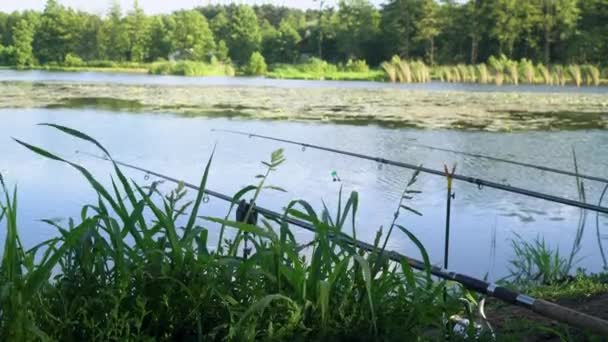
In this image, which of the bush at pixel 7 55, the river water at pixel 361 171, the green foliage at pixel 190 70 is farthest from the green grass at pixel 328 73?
the river water at pixel 361 171

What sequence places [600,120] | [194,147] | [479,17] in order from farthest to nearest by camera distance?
A: 1. [479,17]
2. [600,120]
3. [194,147]

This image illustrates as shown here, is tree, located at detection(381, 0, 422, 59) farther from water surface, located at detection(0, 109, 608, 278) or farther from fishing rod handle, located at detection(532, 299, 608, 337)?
fishing rod handle, located at detection(532, 299, 608, 337)

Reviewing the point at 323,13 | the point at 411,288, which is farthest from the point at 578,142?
the point at 323,13

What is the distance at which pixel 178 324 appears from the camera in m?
1.41

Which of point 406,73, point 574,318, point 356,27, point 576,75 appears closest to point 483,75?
point 406,73

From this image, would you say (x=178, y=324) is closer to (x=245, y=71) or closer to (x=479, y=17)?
(x=245, y=71)

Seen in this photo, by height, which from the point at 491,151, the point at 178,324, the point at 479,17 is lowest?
the point at 491,151

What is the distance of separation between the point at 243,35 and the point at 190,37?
3325 mm

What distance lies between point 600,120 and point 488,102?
3.86 metres

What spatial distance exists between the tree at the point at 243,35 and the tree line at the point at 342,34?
69 mm

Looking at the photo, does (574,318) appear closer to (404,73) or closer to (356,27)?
(404,73)

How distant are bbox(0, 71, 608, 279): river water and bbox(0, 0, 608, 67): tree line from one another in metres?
28.3

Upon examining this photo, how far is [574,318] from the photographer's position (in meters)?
1.34

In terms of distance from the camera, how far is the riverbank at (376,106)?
36.1 feet
